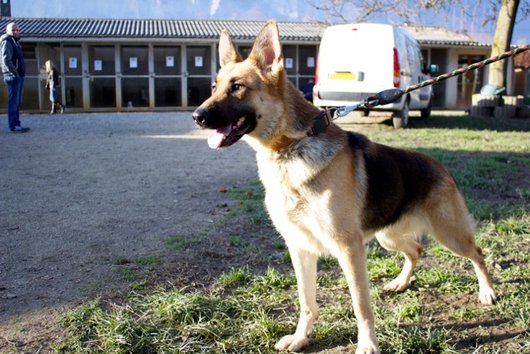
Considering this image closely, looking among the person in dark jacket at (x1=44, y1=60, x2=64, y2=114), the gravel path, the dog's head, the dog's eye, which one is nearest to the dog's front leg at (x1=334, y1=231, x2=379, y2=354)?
the dog's head

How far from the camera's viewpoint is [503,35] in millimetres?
19062

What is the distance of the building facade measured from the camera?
25688mm

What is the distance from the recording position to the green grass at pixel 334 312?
3133mm

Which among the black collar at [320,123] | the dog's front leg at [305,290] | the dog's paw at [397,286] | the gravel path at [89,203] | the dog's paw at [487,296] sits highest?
the black collar at [320,123]

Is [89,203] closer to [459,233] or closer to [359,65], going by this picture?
[459,233]

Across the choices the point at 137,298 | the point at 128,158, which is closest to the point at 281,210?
the point at 137,298

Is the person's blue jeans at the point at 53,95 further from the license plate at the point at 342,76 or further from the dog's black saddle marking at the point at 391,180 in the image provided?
the dog's black saddle marking at the point at 391,180

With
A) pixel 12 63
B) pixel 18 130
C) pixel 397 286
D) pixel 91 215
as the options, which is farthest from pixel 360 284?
pixel 18 130

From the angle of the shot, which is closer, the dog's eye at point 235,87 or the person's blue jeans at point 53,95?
the dog's eye at point 235,87

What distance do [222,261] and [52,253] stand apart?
5.03 feet

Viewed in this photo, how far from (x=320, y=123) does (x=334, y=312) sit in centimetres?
130

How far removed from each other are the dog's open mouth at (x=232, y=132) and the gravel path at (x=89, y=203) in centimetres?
163

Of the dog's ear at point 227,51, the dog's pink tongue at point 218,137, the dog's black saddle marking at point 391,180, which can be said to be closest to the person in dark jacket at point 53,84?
the dog's ear at point 227,51

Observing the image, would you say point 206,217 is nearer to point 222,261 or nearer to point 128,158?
point 222,261
